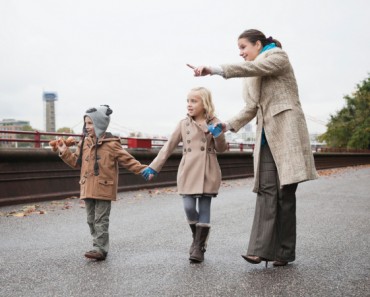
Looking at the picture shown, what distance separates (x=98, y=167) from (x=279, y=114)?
5.37 feet

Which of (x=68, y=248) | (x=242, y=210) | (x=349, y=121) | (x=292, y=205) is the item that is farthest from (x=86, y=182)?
(x=349, y=121)

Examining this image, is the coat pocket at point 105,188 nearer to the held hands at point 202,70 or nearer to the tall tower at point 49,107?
the held hands at point 202,70

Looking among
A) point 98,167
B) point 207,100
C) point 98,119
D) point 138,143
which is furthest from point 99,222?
point 138,143

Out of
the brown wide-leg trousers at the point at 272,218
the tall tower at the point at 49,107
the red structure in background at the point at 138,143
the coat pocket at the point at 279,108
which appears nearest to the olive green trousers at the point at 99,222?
the brown wide-leg trousers at the point at 272,218

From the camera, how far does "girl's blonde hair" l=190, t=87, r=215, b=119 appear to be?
450 cm

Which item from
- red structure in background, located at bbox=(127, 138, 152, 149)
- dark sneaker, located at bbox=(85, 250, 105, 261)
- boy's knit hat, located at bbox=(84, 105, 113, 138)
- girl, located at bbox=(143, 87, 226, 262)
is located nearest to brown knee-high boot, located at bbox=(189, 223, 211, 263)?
girl, located at bbox=(143, 87, 226, 262)

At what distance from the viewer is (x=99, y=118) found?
474 centimetres

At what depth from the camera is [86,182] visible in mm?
4566

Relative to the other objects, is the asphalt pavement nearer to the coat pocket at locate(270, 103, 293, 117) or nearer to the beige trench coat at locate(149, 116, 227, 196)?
the beige trench coat at locate(149, 116, 227, 196)

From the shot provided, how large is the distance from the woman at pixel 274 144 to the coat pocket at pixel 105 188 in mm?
1159

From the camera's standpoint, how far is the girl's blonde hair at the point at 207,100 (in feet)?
14.8

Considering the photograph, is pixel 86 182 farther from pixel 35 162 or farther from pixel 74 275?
pixel 35 162

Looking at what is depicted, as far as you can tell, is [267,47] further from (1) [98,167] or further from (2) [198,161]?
(1) [98,167]

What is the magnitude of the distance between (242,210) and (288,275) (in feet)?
14.4
